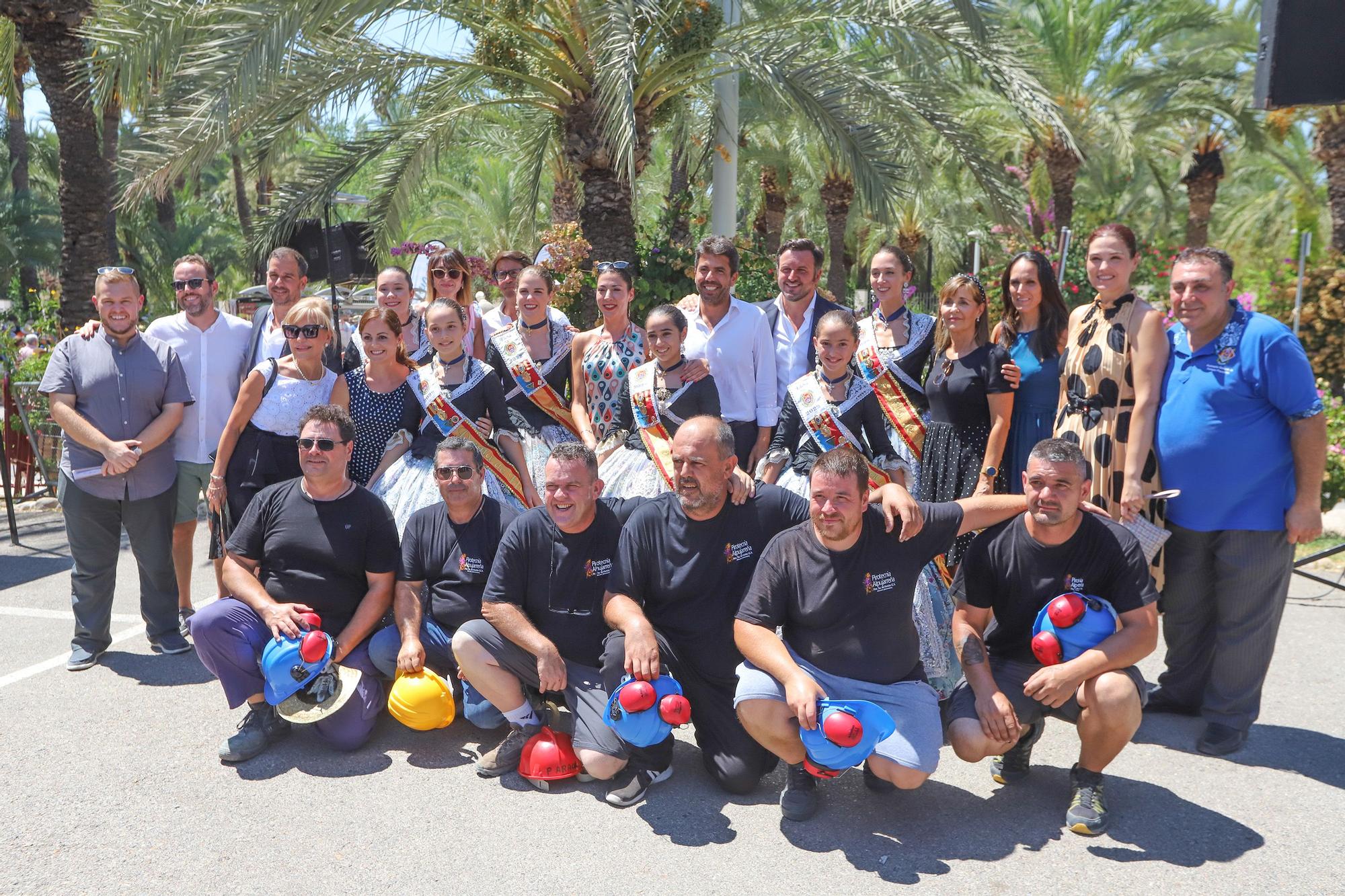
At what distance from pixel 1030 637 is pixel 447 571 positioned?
2.27 meters

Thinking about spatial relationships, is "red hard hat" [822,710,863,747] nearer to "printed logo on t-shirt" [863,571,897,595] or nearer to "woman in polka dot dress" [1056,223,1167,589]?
"printed logo on t-shirt" [863,571,897,595]

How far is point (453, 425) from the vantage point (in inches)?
198

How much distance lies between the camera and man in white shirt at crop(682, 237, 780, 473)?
199 inches

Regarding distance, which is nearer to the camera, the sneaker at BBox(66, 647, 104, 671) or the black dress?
the black dress

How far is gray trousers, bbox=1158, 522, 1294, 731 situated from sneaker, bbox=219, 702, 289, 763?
3.61m

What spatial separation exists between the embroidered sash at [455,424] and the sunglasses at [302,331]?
0.50 m

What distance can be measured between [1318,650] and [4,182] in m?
27.3

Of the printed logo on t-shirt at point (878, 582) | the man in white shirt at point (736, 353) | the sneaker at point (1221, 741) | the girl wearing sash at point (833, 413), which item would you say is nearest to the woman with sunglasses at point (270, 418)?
the man in white shirt at point (736, 353)

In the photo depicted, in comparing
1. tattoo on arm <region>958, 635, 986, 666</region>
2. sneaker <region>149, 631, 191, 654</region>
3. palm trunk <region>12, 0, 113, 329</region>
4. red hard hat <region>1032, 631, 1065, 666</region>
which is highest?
palm trunk <region>12, 0, 113, 329</region>

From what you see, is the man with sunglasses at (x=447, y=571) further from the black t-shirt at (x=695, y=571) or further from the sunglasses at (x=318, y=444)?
the black t-shirt at (x=695, y=571)

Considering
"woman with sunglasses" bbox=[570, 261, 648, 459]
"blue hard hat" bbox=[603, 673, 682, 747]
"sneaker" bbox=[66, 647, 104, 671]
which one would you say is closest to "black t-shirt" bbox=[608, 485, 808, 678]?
"blue hard hat" bbox=[603, 673, 682, 747]

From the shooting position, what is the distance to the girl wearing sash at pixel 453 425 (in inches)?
197

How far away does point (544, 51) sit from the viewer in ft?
27.6

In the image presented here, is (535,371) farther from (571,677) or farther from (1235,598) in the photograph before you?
(1235,598)
